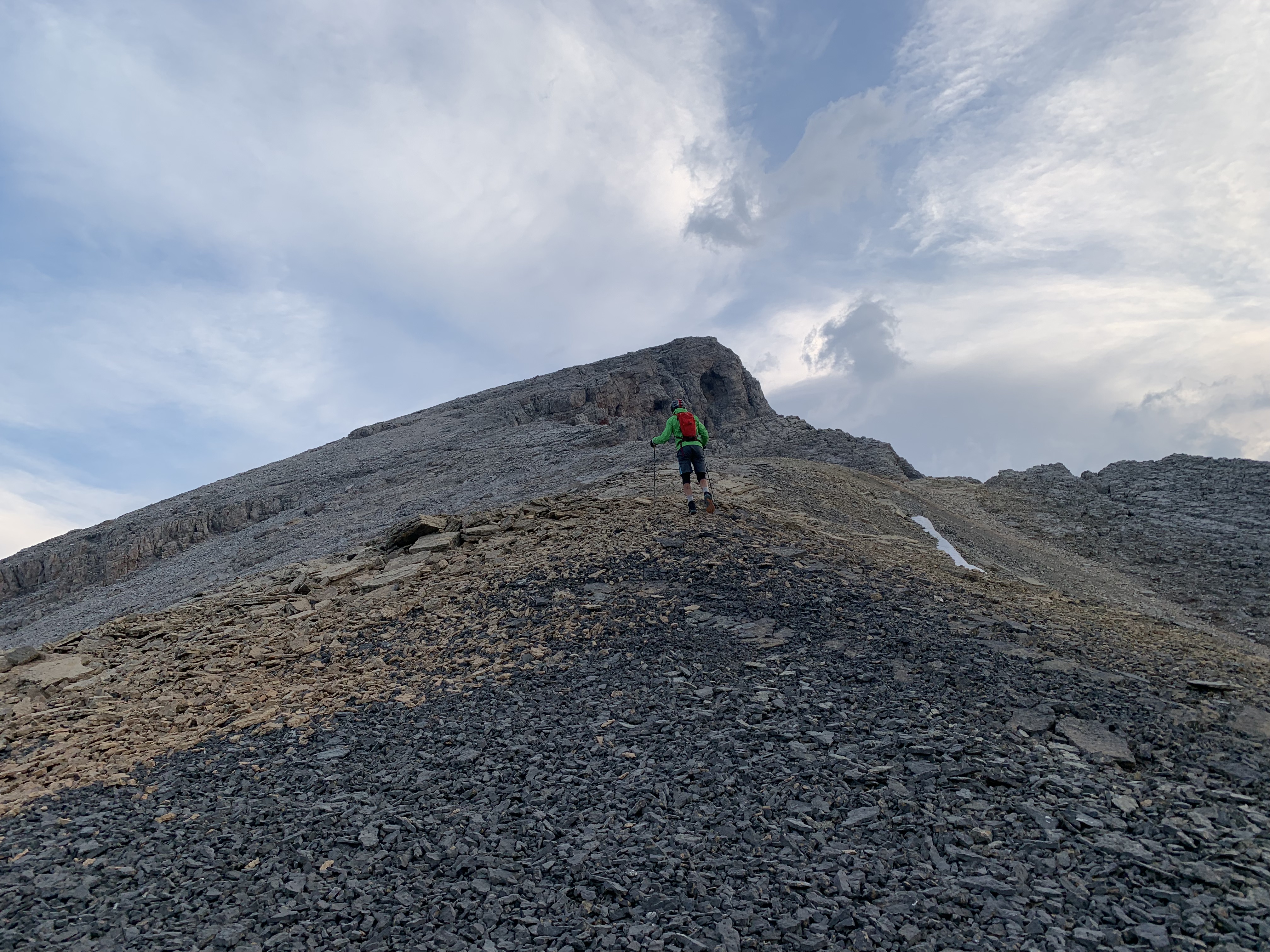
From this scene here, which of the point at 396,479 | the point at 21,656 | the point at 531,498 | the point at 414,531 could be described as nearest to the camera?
the point at 21,656

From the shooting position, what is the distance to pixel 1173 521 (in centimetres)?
1956

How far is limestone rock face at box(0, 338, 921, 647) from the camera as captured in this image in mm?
19688

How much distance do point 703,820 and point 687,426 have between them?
809 centimetres

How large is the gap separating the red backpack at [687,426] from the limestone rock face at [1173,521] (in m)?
10.9

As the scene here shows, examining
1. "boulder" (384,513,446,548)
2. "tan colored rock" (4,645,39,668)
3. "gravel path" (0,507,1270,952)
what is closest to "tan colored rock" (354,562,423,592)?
"boulder" (384,513,446,548)

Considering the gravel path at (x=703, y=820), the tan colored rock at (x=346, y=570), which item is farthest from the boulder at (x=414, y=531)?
the gravel path at (x=703, y=820)

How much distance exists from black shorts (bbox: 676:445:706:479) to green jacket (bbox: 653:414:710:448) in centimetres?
6

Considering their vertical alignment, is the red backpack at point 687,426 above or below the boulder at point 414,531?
above

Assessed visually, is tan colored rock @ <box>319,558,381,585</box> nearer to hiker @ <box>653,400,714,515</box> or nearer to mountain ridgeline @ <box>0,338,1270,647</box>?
mountain ridgeline @ <box>0,338,1270,647</box>

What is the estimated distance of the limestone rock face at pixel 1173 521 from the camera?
49.0ft

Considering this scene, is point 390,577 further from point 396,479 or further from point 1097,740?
point 396,479

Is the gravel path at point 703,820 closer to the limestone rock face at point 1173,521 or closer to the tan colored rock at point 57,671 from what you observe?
the tan colored rock at point 57,671

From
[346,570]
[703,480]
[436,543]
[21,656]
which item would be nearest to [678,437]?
[703,480]

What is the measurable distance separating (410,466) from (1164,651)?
2600 cm
